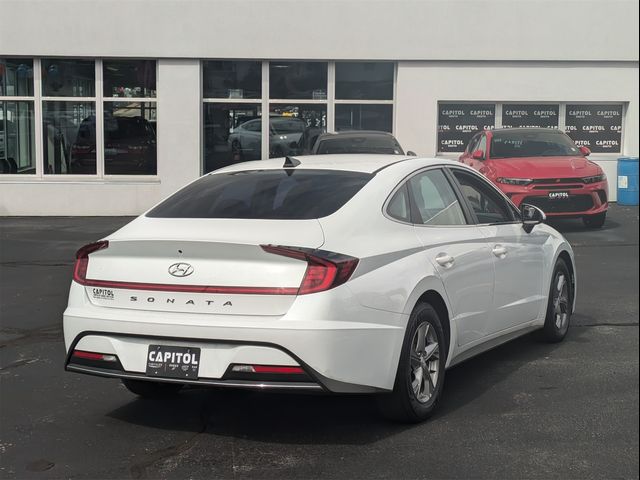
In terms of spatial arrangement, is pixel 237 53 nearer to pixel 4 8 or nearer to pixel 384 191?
pixel 4 8

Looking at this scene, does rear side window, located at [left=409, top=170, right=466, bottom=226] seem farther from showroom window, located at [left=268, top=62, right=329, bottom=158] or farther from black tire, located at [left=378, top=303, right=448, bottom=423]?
showroom window, located at [left=268, top=62, right=329, bottom=158]

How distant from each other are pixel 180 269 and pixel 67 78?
A: 15.1 m

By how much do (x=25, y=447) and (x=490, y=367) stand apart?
3179 millimetres

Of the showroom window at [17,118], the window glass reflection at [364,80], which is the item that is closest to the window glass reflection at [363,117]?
the window glass reflection at [364,80]

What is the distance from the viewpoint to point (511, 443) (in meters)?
4.79

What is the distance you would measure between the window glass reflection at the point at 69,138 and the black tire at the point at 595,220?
389 inches

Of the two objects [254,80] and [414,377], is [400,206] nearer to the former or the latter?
[414,377]

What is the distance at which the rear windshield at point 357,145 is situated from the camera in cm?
1508

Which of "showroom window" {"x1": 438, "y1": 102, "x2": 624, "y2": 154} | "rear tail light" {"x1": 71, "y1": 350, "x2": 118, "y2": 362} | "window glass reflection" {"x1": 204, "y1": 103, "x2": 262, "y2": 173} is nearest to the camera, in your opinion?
"rear tail light" {"x1": 71, "y1": 350, "x2": 118, "y2": 362}

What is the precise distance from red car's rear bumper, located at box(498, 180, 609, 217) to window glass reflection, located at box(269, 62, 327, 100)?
18.9 feet

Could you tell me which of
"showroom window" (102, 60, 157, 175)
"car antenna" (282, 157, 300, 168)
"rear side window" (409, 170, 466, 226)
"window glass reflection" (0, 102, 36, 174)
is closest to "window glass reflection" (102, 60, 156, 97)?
"showroom window" (102, 60, 157, 175)

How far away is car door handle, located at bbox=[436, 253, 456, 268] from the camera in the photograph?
543cm

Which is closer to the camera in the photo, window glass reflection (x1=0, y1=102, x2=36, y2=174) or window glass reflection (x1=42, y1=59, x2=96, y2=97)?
window glass reflection (x1=42, y1=59, x2=96, y2=97)

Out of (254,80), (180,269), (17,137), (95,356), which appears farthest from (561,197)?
(17,137)
